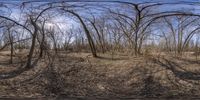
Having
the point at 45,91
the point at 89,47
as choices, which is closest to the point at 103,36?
the point at 89,47

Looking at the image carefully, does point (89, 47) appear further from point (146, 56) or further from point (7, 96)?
point (7, 96)

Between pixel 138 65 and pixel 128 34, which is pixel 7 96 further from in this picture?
pixel 128 34

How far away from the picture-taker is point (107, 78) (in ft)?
66.0

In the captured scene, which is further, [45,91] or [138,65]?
[138,65]

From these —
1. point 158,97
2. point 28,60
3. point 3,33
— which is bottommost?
point 158,97

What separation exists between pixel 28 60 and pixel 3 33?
9.33 feet

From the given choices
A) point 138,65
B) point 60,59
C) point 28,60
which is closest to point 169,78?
point 138,65

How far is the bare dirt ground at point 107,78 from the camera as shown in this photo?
58.9 feet

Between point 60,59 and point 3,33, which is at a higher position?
point 3,33

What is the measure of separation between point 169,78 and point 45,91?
5848 mm

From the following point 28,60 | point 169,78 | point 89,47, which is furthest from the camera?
point 89,47

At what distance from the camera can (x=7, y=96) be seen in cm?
1666

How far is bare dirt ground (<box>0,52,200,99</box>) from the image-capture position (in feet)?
58.9

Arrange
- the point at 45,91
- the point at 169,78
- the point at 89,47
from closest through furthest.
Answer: the point at 45,91 → the point at 169,78 → the point at 89,47
